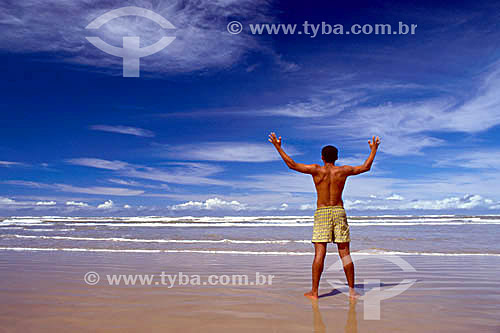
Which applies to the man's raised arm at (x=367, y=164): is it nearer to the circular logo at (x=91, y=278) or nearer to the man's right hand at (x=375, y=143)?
the man's right hand at (x=375, y=143)

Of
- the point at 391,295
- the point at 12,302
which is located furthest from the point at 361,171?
the point at 12,302

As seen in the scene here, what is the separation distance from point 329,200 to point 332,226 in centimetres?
37

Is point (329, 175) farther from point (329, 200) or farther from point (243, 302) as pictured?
point (243, 302)

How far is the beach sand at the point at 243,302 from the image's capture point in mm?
3785


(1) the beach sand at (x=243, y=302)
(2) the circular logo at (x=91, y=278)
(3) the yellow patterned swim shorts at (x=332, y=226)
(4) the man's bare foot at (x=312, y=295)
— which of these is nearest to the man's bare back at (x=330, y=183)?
(3) the yellow patterned swim shorts at (x=332, y=226)

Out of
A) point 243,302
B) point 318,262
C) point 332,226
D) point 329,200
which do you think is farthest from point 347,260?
point 243,302

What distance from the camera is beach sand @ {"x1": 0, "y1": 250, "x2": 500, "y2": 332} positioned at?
12.4ft

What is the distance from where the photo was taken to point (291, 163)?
4672 millimetres

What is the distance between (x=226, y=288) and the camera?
18.9 feet

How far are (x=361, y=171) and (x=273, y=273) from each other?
11.4 ft

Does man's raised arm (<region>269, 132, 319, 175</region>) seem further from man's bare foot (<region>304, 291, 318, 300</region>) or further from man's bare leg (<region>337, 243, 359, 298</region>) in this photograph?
man's bare foot (<region>304, 291, 318, 300</region>)

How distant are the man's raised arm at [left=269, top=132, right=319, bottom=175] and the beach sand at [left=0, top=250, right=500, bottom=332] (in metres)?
1.85

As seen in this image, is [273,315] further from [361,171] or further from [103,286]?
[103,286]

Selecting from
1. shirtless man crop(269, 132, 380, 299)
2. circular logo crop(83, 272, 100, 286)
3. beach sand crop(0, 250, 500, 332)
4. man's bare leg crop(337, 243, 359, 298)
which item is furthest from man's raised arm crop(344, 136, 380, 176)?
circular logo crop(83, 272, 100, 286)
